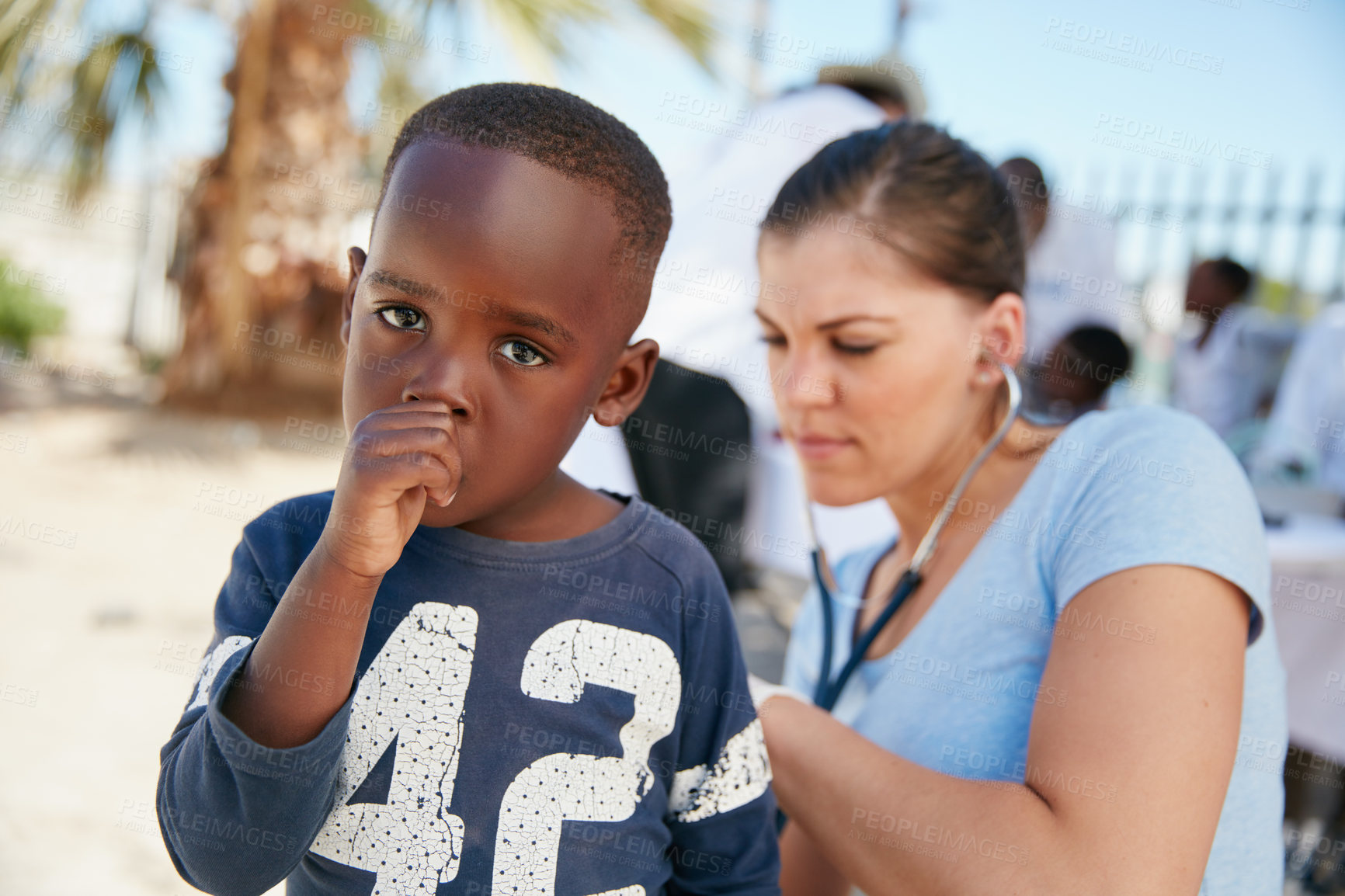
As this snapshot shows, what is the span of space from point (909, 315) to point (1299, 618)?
256cm

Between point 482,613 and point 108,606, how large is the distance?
168 inches

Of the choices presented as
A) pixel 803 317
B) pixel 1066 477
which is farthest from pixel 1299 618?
pixel 803 317

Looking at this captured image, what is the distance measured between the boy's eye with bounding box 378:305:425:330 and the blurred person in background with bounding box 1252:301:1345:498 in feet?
12.1

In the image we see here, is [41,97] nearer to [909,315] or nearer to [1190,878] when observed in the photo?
[909,315]

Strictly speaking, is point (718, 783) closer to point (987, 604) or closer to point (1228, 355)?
point (987, 604)

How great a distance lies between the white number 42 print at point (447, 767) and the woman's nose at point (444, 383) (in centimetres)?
29

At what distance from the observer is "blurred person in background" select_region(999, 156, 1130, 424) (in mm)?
3229

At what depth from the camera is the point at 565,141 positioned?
111cm

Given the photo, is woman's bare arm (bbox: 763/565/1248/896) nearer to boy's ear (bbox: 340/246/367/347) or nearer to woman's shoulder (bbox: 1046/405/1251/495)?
woman's shoulder (bbox: 1046/405/1251/495)

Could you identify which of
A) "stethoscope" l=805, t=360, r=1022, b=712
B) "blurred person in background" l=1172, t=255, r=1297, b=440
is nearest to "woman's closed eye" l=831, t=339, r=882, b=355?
"stethoscope" l=805, t=360, r=1022, b=712

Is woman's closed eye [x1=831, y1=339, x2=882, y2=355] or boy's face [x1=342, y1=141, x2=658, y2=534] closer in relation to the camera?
boy's face [x1=342, y1=141, x2=658, y2=534]

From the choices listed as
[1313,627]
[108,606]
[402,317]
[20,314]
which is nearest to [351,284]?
[402,317]

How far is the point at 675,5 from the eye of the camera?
6609 mm

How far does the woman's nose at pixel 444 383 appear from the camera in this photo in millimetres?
975
